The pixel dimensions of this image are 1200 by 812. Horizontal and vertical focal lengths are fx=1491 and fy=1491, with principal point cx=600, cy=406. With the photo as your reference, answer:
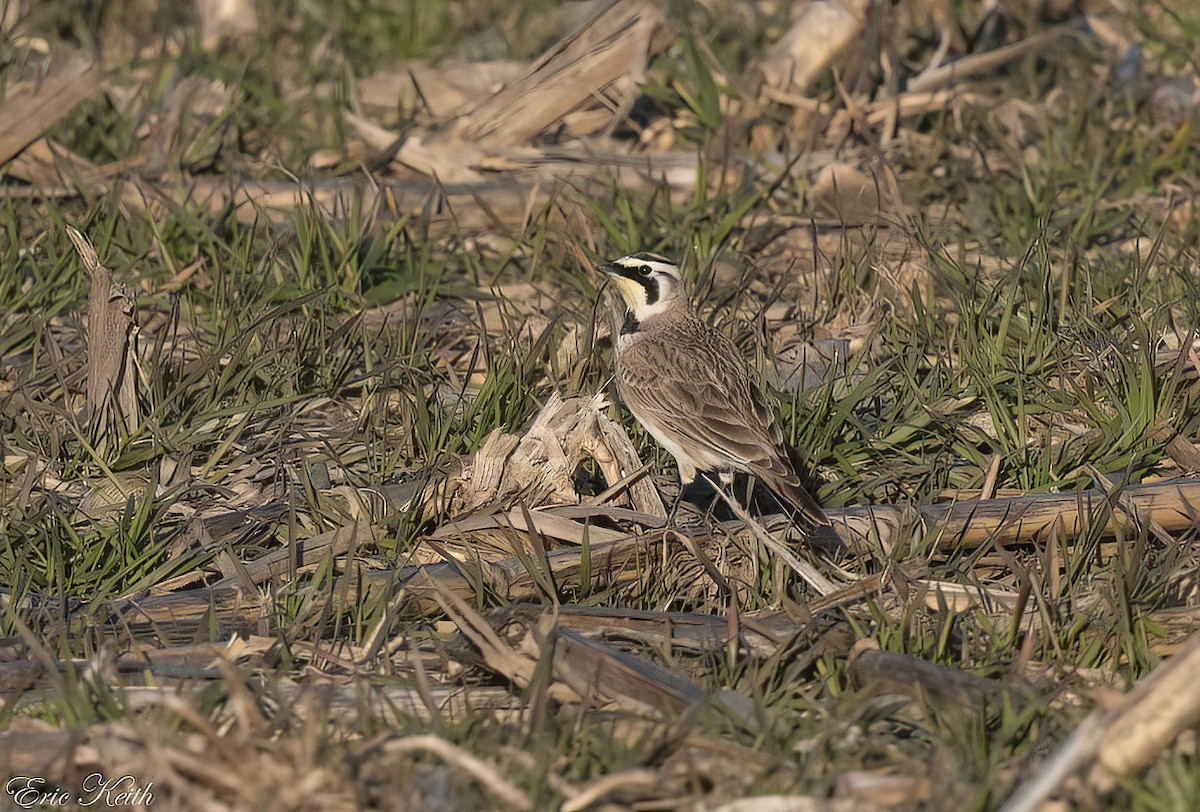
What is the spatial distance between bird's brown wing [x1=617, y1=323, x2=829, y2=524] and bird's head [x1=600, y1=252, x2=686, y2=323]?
9.9 inches

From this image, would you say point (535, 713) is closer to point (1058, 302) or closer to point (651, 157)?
point (1058, 302)

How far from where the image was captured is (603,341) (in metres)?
6.70

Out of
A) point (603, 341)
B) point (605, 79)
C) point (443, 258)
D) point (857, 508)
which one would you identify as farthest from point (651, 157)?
point (857, 508)

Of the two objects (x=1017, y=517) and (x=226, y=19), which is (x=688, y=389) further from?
(x=226, y=19)

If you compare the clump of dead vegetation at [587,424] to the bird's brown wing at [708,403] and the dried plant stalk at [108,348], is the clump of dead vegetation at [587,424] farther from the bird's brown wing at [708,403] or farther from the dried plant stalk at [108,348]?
the bird's brown wing at [708,403]

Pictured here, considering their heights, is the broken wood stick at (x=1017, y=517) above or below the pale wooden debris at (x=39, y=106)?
below

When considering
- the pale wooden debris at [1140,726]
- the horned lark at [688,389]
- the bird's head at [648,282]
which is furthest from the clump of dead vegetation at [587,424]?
the bird's head at [648,282]

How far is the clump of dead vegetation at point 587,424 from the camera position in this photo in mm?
3855

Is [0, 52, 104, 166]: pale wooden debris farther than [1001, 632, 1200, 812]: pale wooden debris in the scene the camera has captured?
Yes

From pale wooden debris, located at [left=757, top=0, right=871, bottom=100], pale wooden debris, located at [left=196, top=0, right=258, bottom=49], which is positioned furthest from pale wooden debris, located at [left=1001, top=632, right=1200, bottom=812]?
pale wooden debris, located at [left=196, top=0, right=258, bottom=49]

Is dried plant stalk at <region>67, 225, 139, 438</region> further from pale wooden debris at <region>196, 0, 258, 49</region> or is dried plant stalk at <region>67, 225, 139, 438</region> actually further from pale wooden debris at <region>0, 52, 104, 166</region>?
pale wooden debris at <region>196, 0, 258, 49</region>

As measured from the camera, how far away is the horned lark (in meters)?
5.48

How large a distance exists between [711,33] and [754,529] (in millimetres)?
6040

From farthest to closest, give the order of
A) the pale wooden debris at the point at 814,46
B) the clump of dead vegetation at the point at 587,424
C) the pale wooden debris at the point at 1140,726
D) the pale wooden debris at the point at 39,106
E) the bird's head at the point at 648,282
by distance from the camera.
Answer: the pale wooden debris at the point at 814,46, the pale wooden debris at the point at 39,106, the bird's head at the point at 648,282, the clump of dead vegetation at the point at 587,424, the pale wooden debris at the point at 1140,726
